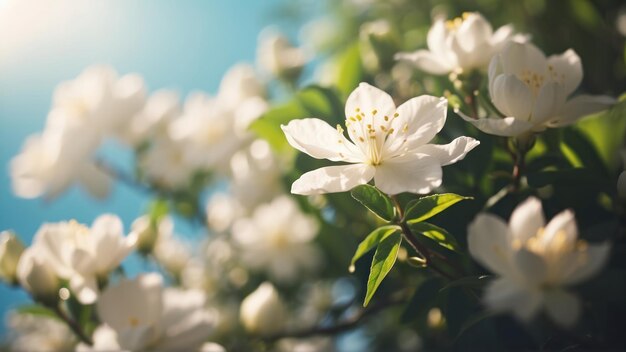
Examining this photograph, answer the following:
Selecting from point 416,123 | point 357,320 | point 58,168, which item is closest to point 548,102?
point 416,123

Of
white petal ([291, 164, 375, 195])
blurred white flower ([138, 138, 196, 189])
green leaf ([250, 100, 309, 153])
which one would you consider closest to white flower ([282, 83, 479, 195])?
white petal ([291, 164, 375, 195])

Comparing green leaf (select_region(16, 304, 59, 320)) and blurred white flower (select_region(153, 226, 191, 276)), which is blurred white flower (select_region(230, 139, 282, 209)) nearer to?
blurred white flower (select_region(153, 226, 191, 276))

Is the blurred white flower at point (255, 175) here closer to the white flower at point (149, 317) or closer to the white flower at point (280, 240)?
the white flower at point (280, 240)

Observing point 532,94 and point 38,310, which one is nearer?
point 532,94

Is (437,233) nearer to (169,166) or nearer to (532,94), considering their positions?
(532,94)

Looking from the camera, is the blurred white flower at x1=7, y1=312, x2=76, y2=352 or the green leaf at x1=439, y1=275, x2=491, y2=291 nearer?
the green leaf at x1=439, y1=275, x2=491, y2=291

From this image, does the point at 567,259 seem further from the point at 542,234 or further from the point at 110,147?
the point at 110,147
